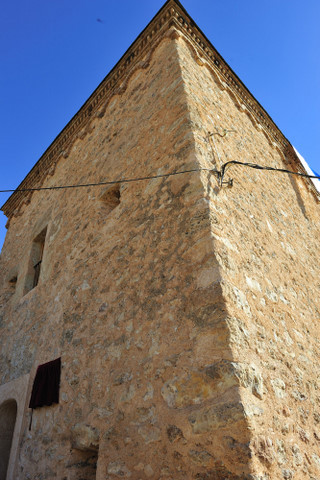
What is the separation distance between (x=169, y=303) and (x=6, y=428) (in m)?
3.74

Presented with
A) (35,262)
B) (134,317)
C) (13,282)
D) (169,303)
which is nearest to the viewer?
(169,303)

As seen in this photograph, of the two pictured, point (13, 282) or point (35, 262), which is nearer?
point (35, 262)

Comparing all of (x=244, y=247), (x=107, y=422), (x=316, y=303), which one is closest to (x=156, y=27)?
(x=244, y=247)

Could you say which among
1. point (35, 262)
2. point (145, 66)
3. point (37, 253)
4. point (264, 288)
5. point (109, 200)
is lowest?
point (264, 288)

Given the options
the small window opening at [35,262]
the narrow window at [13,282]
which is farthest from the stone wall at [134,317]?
the narrow window at [13,282]

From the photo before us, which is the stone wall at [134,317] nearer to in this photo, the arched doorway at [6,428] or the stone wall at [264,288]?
the stone wall at [264,288]

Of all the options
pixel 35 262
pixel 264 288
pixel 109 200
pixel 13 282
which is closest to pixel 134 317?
pixel 264 288

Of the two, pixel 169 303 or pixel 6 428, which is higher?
pixel 169 303

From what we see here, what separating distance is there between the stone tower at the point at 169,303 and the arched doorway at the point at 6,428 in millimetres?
21

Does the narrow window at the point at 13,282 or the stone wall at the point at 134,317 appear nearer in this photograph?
the stone wall at the point at 134,317

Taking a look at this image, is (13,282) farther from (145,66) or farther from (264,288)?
(264,288)

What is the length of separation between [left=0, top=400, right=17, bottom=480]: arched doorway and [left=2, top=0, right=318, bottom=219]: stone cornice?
15.0 feet

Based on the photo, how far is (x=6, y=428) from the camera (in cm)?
466

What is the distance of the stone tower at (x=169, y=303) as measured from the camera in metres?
2.17
